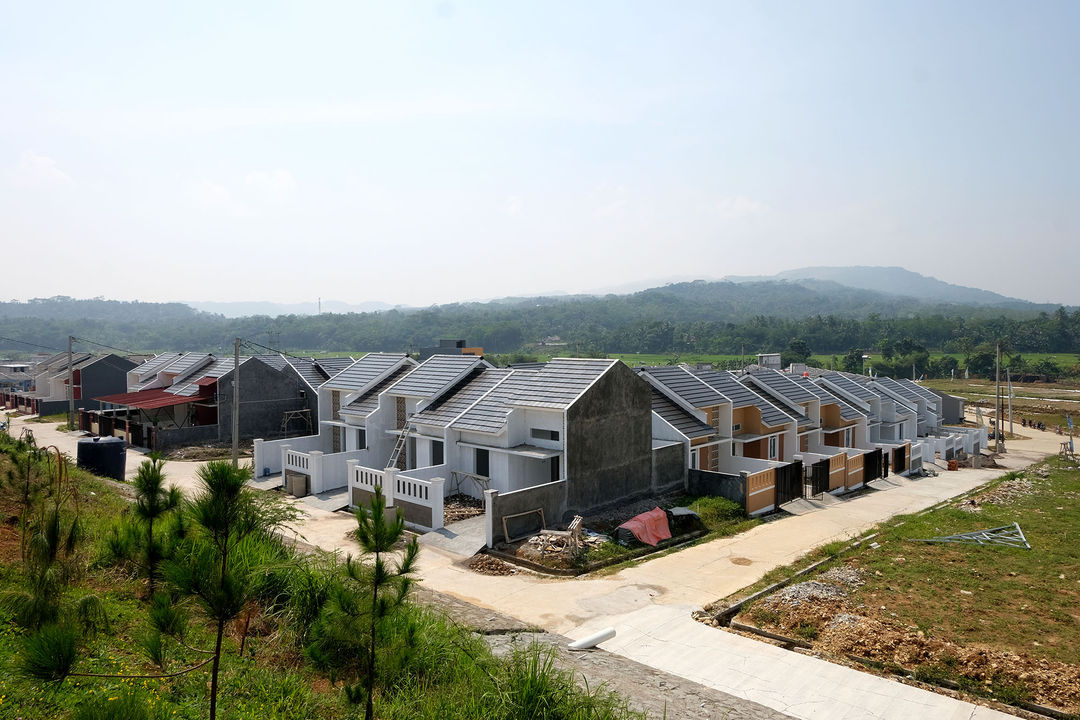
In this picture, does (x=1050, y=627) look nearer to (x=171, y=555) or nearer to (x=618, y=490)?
(x=618, y=490)

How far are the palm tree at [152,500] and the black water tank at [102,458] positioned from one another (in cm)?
1940

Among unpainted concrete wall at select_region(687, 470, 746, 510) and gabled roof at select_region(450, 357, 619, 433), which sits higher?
gabled roof at select_region(450, 357, 619, 433)

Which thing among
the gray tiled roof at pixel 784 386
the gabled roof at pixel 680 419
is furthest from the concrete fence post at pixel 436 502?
the gray tiled roof at pixel 784 386

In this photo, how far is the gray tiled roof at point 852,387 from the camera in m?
37.2

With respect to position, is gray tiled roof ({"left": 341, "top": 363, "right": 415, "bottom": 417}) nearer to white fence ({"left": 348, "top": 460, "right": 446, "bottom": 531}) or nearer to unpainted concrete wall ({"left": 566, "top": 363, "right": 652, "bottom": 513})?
white fence ({"left": 348, "top": 460, "right": 446, "bottom": 531})

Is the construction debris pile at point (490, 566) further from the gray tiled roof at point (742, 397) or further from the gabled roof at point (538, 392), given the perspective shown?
the gray tiled roof at point (742, 397)

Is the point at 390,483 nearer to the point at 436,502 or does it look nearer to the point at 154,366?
the point at 436,502

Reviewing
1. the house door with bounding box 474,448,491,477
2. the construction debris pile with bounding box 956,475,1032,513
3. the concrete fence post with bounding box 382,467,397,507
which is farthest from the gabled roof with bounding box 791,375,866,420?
the concrete fence post with bounding box 382,467,397,507

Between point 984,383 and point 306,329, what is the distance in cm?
14366

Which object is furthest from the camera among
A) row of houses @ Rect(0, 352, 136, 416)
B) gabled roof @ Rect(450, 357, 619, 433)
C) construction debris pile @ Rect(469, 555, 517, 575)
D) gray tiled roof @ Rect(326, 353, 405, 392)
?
row of houses @ Rect(0, 352, 136, 416)

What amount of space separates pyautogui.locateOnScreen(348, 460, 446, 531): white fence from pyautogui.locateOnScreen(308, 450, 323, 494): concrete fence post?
2.71 metres

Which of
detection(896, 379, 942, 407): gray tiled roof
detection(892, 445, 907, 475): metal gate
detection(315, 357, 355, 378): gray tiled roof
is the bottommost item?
detection(892, 445, 907, 475): metal gate

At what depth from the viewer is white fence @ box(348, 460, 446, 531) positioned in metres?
18.1

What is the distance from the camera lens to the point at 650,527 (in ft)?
57.1
